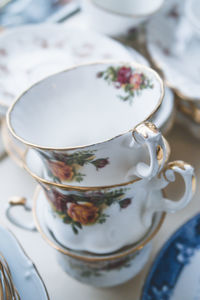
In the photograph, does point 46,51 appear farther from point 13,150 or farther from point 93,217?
point 93,217

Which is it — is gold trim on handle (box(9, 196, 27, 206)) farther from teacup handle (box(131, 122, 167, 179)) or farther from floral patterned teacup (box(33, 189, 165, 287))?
teacup handle (box(131, 122, 167, 179))

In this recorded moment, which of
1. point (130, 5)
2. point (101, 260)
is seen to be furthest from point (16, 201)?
point (130, 5)

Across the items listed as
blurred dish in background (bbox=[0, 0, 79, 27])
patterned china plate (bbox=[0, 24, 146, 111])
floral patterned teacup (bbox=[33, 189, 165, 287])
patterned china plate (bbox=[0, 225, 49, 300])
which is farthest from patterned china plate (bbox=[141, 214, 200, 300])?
blurred dish in background (bbox=[0, 0, 79, 27])

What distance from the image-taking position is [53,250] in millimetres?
476

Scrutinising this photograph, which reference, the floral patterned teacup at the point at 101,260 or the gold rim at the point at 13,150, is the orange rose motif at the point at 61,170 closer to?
the floral patterned teacup at the point at 101,260

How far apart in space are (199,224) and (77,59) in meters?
0.28

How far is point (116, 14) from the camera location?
59cm

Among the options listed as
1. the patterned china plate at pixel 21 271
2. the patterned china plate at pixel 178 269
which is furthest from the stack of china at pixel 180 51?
the patterned china plate at pixel 21 271

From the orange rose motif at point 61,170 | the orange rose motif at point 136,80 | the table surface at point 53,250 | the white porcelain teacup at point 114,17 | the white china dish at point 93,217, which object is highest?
the orange rose motif at point 136,80

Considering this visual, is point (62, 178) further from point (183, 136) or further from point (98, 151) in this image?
point (183, 136)

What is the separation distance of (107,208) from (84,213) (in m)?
0.02

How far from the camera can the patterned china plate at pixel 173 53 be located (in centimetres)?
54

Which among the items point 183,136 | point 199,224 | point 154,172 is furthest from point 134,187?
point 183,136

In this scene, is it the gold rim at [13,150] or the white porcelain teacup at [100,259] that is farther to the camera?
the gold rim at [13,150]
